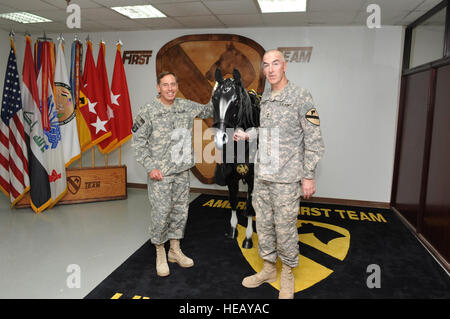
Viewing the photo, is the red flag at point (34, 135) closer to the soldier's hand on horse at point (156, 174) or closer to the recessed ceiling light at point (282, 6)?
the soldier's hand on horse at point (156, 174)

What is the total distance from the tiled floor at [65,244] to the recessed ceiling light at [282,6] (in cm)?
299

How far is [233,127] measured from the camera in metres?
2.27

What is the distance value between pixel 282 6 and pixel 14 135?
3800 mm

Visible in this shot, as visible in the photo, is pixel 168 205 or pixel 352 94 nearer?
pixel 168 205

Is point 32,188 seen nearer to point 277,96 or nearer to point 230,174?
point 230,174

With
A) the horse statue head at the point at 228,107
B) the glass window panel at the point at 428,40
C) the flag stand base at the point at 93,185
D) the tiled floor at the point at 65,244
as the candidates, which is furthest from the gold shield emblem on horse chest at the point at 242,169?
the flag stand base at the point at 93,185

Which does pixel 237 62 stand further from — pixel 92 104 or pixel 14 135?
pixel 14 135

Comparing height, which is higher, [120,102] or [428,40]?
[428,40]

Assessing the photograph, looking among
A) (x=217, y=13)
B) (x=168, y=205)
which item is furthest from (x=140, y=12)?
(x=168, y=205)

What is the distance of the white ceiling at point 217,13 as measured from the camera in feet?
11.2

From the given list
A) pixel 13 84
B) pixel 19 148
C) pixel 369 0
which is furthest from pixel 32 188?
pixel 369 0

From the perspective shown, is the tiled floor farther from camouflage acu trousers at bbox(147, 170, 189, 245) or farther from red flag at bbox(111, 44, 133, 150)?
red flag at bbox(111, 44, 133, 150)

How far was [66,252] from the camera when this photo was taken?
286 cm

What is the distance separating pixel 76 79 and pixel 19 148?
3.97 feet
